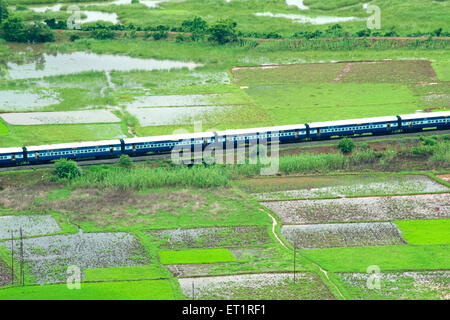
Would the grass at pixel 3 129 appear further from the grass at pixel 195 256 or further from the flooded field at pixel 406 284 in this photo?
the flooded field at pixel 406 284

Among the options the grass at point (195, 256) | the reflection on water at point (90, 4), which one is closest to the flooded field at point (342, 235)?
the grass at point (195, 256)

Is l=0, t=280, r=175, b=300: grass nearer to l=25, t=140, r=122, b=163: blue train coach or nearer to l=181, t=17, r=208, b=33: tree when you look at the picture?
l=25, t=140, r=122, b=163: blue train coach

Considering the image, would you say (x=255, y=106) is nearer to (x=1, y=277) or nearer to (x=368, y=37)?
(x=368, y=37)

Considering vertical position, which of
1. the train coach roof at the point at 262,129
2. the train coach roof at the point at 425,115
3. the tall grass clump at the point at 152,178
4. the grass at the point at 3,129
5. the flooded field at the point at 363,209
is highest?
the train coach roof at the point at 425,115

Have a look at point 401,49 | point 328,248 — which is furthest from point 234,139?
point 401,49

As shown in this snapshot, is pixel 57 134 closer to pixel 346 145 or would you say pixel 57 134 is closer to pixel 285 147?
pixel 285 147

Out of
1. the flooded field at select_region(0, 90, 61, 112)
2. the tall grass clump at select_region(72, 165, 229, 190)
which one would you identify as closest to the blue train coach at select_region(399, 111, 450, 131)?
the tall grass clump at select_region(72, 165, 229, 190)

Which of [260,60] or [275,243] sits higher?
[260,60]
